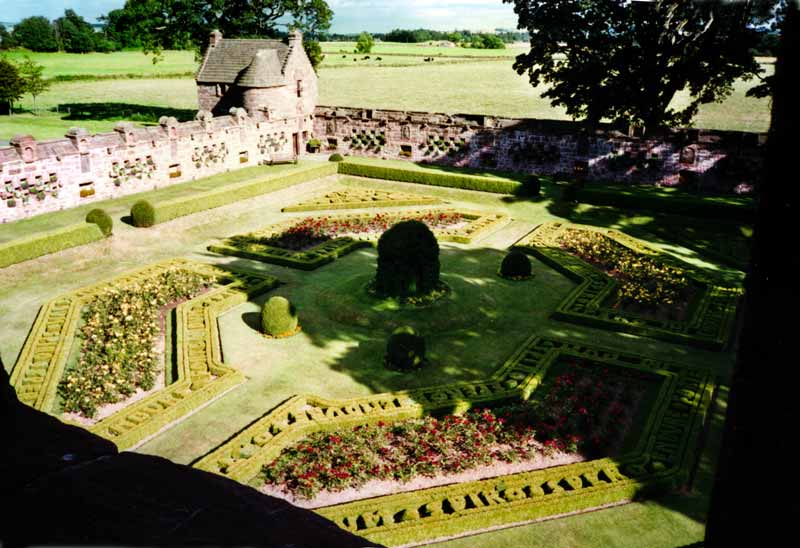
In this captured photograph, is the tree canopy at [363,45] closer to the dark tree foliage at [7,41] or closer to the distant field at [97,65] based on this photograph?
the distant field at [97,65]

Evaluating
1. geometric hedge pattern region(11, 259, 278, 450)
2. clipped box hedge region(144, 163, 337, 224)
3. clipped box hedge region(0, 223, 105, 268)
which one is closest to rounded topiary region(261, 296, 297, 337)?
geometric hedge pattern region(11, 259, 278, 450)

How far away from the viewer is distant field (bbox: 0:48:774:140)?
66.6m

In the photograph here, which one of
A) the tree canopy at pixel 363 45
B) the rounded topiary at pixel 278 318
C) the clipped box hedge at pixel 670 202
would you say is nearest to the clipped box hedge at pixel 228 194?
the rounded topiary at pixel 278 318

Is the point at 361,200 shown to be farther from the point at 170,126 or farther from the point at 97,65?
the point at 97,65

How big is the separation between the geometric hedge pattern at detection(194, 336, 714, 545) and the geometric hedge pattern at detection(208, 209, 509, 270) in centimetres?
1142

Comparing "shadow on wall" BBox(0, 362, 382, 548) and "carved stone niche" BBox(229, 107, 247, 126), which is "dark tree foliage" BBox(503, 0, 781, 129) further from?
"shadow on wall" BBox(0, 362, 382, 548)

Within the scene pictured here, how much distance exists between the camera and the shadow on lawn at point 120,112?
65625 mm

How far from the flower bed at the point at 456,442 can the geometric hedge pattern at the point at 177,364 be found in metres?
3.38

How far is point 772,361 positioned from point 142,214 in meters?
30.0

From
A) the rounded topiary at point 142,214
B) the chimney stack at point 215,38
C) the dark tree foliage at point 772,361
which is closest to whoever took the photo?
the dark tree foliage at point 772,361

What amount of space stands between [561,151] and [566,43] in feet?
22.9

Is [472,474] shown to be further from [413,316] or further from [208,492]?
[208,492]

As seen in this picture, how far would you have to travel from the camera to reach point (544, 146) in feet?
144

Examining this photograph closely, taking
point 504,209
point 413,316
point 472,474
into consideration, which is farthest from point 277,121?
point 472,474
